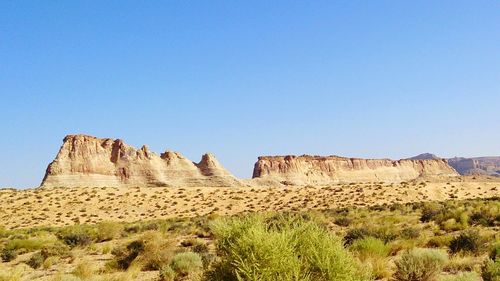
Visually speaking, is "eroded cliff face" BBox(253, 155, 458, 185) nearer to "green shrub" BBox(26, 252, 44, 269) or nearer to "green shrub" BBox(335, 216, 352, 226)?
"green shrub" BBox(335, 216, 352, 226)

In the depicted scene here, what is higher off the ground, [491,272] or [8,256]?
[491,272]

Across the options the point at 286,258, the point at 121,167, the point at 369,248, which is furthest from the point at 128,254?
the point at 121,167

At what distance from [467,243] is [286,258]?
894cm

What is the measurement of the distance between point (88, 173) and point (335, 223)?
56575mm

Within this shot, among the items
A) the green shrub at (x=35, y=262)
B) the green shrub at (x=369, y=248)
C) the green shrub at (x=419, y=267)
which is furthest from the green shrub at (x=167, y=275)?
the green shrub at (x=35, y=262)

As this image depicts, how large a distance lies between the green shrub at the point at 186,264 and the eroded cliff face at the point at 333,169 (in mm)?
87647

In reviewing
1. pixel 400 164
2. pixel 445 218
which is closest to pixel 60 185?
pixel 445 218

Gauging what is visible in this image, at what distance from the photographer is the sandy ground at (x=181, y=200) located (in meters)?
41.2

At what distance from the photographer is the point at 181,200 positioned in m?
49.4

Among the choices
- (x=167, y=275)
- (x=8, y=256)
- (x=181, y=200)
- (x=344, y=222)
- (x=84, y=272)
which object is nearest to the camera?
(x=167, y=275)

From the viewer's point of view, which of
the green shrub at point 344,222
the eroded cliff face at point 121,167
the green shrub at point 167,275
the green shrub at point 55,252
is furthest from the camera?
the eroded cliff face at point 121,167

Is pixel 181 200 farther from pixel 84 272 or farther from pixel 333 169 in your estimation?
pixel 333 169

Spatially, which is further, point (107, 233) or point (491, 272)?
point (107, 233)

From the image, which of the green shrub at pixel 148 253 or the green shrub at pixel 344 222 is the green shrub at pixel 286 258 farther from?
the green shrub at pixel 344 222
